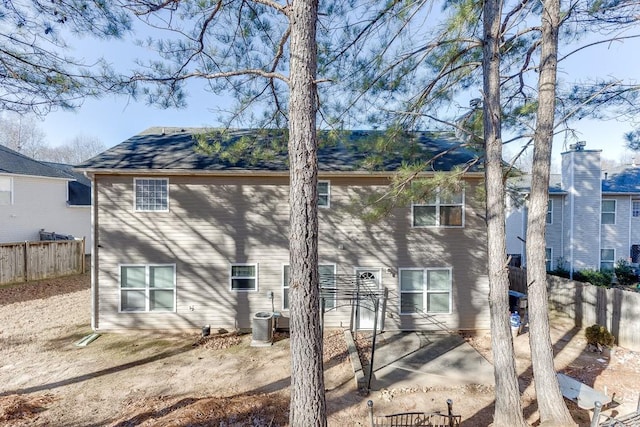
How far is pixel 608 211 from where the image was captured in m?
15.4

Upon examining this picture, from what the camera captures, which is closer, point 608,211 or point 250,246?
point 250,246

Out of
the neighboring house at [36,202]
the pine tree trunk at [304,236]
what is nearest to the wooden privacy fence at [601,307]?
the pine tree trunk at [304,236]

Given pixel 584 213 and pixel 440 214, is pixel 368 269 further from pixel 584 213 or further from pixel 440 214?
pixel 584 213

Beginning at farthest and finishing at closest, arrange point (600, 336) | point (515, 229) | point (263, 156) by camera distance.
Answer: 1. point (515, 229)
2. point (600, 336)
3. point (263, 156)

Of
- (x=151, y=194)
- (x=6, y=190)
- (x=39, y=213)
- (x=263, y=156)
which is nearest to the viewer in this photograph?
(x=263, y=156)

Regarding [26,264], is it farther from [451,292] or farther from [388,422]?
[451,292]

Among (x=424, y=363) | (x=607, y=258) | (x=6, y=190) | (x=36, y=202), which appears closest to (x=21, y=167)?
(x=6, y=190)

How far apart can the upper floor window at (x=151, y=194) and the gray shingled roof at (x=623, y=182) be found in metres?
20.5

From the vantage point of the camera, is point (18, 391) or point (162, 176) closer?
point (18, 391)

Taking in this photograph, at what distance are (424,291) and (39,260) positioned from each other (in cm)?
1497

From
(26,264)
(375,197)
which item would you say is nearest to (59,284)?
(26,264)

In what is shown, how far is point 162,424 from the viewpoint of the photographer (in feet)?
14.7

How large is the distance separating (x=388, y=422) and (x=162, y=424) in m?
3.52

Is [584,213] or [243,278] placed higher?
[584,213]
